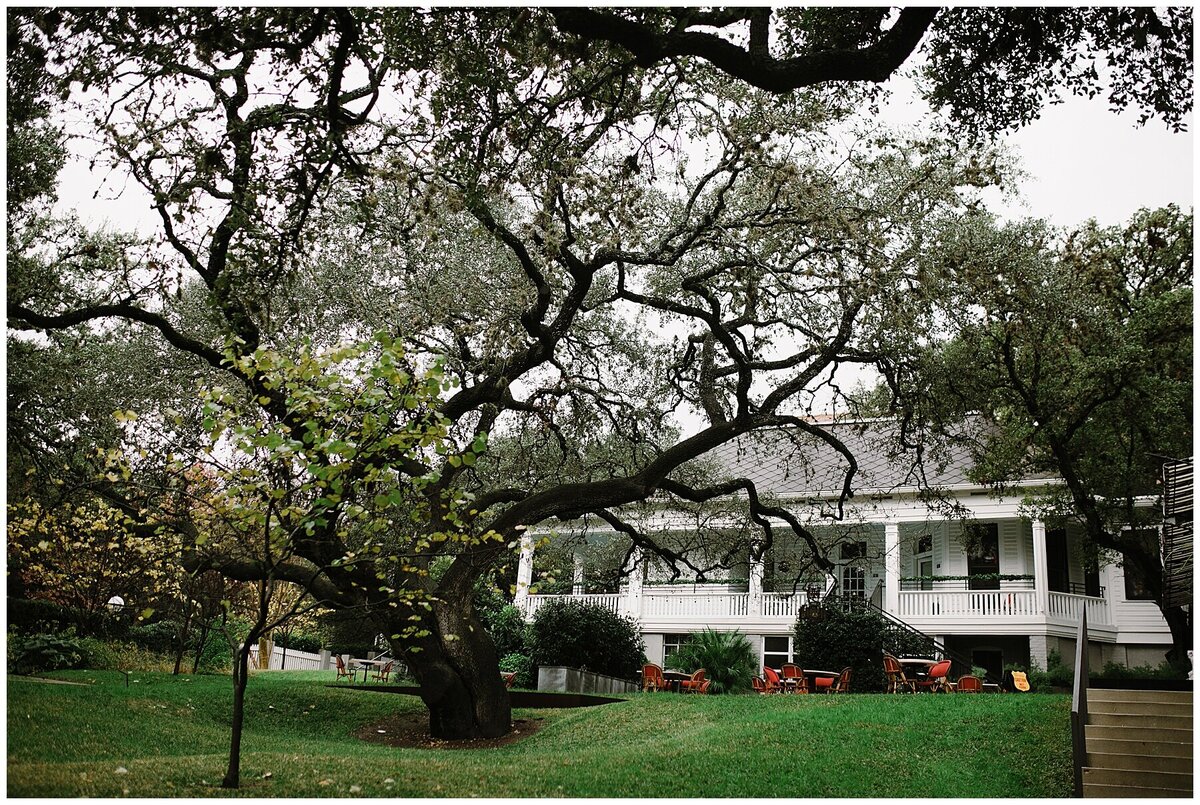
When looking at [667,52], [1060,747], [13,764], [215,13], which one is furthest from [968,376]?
[13,764]

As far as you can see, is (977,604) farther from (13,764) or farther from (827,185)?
(13,764)

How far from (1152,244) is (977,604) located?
10.8m

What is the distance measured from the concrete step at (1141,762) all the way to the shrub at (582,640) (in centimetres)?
1342

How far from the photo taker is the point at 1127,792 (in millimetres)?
11508

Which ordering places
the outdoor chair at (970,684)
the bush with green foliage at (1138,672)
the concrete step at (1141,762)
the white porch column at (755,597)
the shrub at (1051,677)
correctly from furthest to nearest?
the white porch column at (755,597)
the shrub at (1051,677)
the bush with green foliage at (1138,672)
the outdoor chair at (970,684)
the concrete step at (1141,762)

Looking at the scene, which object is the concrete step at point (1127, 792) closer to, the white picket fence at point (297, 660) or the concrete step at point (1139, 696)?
the concrete step at point (1139, 696)

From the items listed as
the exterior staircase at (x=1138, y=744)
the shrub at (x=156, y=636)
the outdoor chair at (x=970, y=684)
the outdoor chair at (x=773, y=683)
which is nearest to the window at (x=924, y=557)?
the outdoor chair at (x=970, y=684)

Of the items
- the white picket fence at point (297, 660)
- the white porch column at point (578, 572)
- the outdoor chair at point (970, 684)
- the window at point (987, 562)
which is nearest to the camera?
the outdoor chair at point (970, 684)

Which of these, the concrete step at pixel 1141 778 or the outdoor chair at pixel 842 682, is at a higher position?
the outdoor chair at pixel 842 682

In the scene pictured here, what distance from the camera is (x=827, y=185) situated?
1320 centimetres

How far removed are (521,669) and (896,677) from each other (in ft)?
29.3

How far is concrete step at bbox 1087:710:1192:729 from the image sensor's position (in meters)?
13.2

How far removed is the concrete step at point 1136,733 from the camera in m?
12.8

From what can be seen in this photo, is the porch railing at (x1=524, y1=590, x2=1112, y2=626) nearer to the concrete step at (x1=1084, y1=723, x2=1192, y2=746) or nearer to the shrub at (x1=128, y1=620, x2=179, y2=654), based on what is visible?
the shrub at (x1=128, y1=620, x2=179, y2=654)
